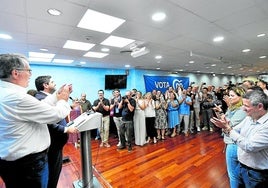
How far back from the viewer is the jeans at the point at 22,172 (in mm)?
1104

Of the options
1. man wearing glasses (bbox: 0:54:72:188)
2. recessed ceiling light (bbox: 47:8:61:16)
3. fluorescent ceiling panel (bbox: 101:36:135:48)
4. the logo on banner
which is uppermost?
recessed ceiling light (bbox: 47:8:61:16)

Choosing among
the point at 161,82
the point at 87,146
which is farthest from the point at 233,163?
the point at 161,82

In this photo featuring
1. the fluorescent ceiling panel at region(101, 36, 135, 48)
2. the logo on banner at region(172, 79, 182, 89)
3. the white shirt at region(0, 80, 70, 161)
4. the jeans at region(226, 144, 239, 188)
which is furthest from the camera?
the logo on banner at region(172, 79, 182, 89)

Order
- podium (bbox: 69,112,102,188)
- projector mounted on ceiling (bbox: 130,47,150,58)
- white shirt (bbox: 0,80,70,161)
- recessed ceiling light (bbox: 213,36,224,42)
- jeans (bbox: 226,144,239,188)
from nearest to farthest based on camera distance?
white shirt (bbox: 0,80,70,161)
jeans (bbox: 226,144,239,188)
podium (bbox: 69,112,102,188)
recessed ceiling light (bbox: 213,36,224,42)
projector mounted on ceiling (bbox: 130,47,150,58)

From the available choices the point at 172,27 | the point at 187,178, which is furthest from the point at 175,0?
the point at 187,178

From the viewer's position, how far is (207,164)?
2.97 m

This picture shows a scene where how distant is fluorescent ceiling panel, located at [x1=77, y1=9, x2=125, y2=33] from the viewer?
2472 mm

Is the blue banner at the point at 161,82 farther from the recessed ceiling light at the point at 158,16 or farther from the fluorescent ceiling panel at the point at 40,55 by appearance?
the recessed ceiling light at the point at 158,16

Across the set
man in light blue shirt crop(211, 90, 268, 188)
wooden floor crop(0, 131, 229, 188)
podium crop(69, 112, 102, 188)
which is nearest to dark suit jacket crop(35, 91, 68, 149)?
podium crop(69, 112, 102, 188)

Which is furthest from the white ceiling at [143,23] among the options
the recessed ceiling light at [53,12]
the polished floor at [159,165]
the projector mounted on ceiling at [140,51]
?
the polished floor at [159,165]

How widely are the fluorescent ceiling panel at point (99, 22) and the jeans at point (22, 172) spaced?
2124 millimetres

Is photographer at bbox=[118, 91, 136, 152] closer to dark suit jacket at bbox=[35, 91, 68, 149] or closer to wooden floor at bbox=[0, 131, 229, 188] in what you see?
wooden floor at bbox=[0, 131, 229, 188]

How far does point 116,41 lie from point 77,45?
3.35ft

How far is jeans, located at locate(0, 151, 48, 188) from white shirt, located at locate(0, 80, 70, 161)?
2.0 inches
